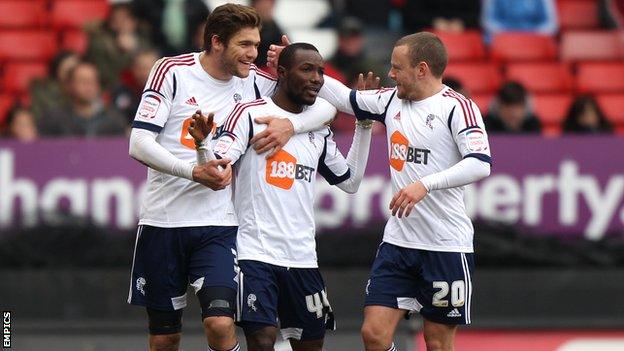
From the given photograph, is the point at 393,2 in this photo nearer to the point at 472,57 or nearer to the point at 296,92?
the point at 472,57

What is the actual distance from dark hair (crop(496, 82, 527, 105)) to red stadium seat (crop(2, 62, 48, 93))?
4.75 m

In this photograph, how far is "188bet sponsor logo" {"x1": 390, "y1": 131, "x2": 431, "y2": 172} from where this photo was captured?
838 centimetres

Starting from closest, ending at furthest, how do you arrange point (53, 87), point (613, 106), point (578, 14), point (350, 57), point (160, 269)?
point (160, 269) < point (53, 87) < point (350, 57) < point (613, 106) < point (578, 14)

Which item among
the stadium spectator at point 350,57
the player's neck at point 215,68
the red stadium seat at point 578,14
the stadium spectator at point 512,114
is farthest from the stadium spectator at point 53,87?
the red stadium seat at point 578,14

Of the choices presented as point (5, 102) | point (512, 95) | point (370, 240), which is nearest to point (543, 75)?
point (512, 95)

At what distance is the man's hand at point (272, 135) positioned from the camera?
26.9 feet

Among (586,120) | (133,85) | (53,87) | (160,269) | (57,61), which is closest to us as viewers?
(160,269)

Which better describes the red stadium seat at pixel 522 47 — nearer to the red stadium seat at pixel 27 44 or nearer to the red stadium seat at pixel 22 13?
the red stadium seat at pixel 27 44

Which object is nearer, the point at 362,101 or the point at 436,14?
the point at 362,101

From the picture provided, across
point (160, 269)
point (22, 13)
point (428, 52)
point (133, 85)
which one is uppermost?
point (22, 13)

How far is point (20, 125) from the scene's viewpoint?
40.6 ft

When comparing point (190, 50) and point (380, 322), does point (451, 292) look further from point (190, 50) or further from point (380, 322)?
point (190, 50)

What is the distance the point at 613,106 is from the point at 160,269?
7246 millimetres

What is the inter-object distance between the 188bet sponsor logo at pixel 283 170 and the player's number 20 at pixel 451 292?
972 millimetres
